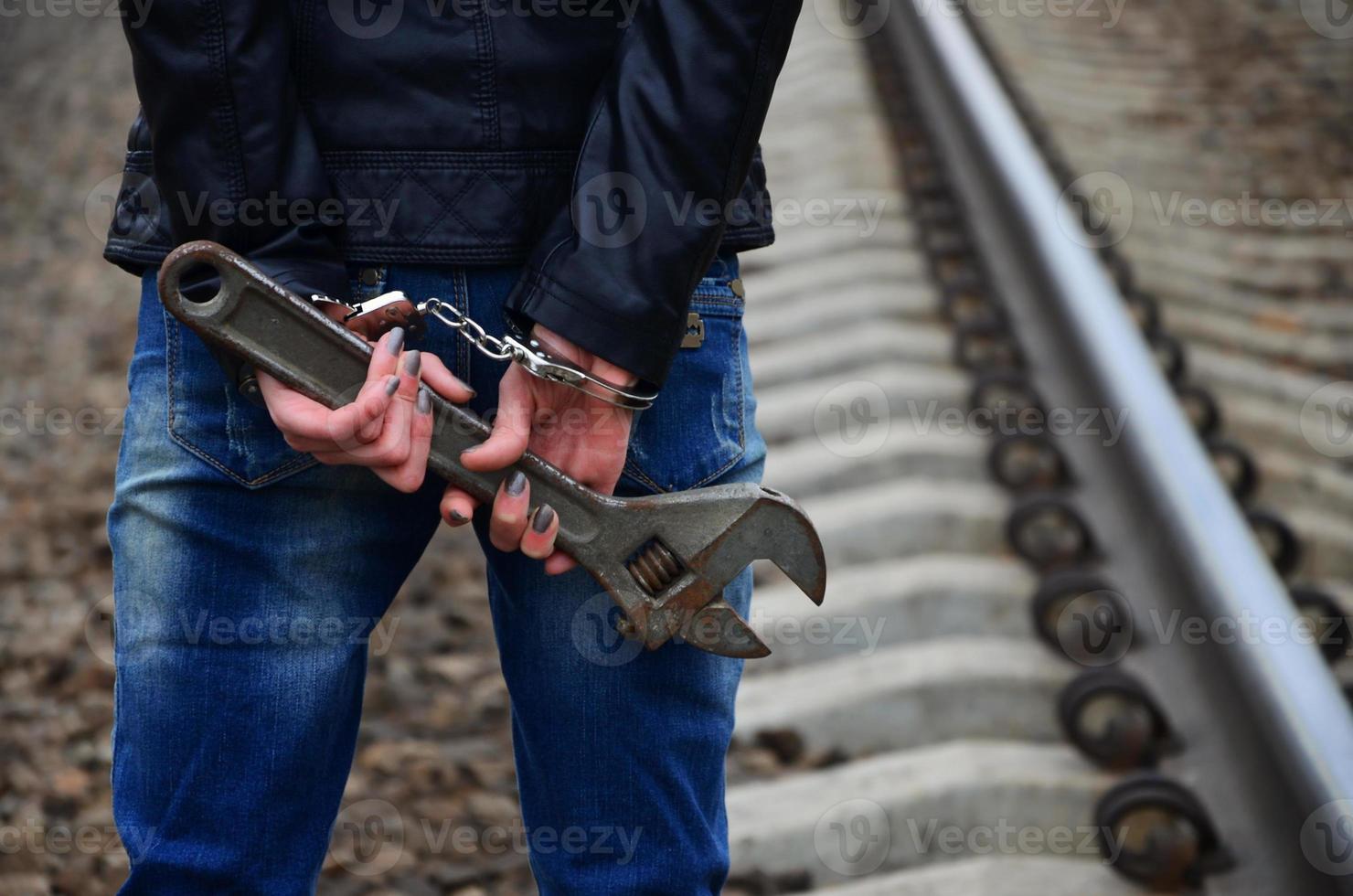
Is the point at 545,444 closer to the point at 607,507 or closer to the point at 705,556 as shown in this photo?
the point at 607,507

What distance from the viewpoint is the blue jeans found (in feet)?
4.48

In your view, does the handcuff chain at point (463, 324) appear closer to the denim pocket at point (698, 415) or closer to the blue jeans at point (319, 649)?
the blue jeans at point (319, 649)

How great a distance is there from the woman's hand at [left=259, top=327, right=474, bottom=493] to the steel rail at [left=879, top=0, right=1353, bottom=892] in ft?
4.84

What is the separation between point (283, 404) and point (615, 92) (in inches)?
17.7

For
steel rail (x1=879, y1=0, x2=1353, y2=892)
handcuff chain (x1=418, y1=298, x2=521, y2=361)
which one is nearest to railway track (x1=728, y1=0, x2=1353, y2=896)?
steel rail (x1=879, y1=0, x2=1353, y2=892)

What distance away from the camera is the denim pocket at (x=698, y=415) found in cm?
146

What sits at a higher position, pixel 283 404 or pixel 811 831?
pixel 283 404

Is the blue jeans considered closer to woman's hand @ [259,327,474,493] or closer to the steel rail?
woman's hand @ [259,327,474,493]

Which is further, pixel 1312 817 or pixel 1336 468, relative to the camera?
pixel 1336 468

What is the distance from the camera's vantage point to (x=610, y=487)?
1.44 m

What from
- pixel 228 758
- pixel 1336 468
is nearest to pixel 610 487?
pixel 228 758

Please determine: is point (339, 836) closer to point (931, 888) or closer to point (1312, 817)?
point (931, 888)

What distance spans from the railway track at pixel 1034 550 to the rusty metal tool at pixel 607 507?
1078 millimetres

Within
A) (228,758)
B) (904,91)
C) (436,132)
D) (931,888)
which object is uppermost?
(436,132)
